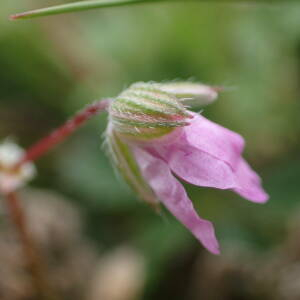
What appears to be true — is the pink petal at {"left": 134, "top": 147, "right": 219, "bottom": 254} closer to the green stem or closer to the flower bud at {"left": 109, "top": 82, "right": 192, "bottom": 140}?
the flower bud at {"left": 109, "top": 82, "right": 192, "bottom": 140}

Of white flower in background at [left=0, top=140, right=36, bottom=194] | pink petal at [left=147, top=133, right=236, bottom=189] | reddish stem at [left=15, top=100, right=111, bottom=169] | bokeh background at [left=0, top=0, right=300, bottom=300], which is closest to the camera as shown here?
pink petal at [left=147, top=133, right=236, bottom=189]

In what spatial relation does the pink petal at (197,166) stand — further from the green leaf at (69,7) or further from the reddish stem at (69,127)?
the green leaf at (69,7)

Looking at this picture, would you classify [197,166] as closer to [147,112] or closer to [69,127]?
[147,112]

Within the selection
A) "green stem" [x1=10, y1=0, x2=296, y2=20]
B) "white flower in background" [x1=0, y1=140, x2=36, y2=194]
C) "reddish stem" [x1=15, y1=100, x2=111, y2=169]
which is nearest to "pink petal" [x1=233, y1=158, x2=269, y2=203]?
"reddish stem" [x1=15, y1=100, x2=111, y2=169]

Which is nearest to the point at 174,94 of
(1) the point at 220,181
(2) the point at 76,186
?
(1) the point at 220,181

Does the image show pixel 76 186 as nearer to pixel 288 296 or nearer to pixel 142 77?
pixel 142 77

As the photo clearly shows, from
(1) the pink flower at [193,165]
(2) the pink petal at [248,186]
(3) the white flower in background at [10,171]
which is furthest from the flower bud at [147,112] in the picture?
(3) the white flower in background at [10,171]

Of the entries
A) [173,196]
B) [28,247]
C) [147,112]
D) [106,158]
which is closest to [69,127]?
[147,112]
